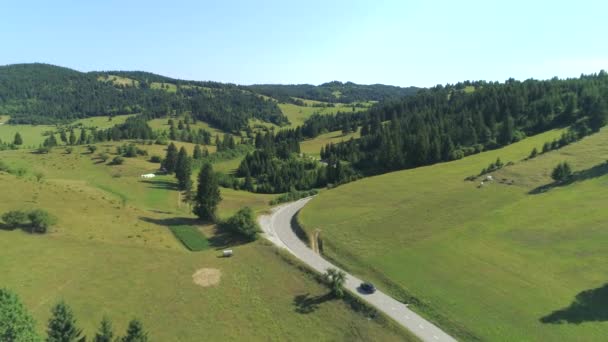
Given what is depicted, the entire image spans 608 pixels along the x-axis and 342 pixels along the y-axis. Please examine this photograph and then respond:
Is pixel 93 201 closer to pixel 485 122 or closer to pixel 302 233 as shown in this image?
pixel 302 233

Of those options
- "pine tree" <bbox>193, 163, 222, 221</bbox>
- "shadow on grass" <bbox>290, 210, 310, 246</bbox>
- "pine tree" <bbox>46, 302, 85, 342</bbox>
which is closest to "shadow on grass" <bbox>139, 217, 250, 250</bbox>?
"pine tree" <bbox>193, 163, 222, 221</bbox>

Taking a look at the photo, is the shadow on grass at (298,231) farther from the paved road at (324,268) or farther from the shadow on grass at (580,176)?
the shadow on grass at (580,176)

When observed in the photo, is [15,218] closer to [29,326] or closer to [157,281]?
[157,281]

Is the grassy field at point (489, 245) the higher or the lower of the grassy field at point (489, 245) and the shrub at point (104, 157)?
the lower

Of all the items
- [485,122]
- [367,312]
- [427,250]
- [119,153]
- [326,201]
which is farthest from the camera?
[485,122]

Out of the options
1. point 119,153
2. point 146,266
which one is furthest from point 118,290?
point 119,153

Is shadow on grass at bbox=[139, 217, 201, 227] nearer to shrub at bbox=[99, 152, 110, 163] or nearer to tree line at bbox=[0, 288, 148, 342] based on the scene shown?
tree line at bbox=[0, 288, 148, 342]

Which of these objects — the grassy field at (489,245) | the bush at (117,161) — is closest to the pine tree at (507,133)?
the grassy field at (489,245)
